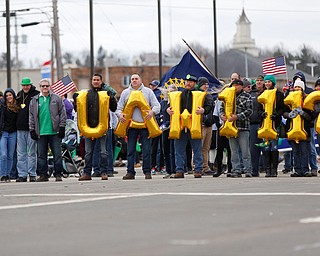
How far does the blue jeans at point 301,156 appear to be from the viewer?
20172 mm

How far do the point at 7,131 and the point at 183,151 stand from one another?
4.02 meters

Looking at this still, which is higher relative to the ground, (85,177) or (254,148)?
(254,148)

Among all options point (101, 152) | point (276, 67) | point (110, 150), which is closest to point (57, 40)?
point (276, 67)

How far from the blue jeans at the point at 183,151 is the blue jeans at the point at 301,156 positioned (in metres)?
1.79

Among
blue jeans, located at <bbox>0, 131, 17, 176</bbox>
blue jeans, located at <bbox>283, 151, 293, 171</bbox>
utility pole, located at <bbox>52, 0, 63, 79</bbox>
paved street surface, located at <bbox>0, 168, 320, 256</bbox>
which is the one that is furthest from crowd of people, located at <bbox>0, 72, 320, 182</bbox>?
utility pole, located at <bbox>52, 0, 63, 79</bbox>

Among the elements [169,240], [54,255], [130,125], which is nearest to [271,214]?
[169,240]

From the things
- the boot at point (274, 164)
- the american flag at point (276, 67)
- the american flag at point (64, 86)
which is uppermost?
the american flag at point (276, 67)

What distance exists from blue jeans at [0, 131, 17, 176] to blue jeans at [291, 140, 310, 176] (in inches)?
234

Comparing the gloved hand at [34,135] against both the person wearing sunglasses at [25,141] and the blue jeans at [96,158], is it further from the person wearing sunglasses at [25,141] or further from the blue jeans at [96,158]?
the blue jeans at [96,158]

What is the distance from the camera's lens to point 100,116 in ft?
66.9

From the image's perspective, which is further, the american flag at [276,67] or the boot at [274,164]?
the american flag at [276,67]

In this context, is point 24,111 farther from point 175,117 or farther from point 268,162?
point 268,162

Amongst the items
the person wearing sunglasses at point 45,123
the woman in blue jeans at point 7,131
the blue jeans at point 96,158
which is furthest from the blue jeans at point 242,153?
the woman in blue jeans at point 7,131

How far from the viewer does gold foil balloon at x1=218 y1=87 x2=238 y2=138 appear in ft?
66.7
